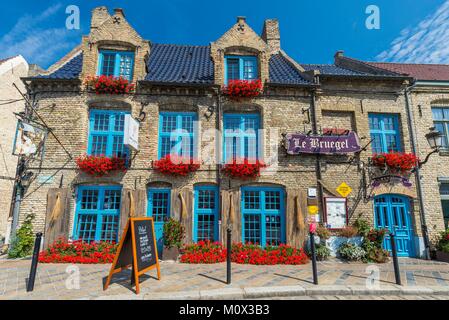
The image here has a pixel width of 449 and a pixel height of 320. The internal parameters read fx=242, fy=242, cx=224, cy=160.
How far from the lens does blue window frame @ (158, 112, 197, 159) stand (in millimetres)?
9992

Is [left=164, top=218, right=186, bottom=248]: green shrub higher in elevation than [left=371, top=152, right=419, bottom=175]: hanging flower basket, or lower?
lower

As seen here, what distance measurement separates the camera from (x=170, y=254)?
27.6ft

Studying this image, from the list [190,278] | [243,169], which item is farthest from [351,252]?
[190,278]

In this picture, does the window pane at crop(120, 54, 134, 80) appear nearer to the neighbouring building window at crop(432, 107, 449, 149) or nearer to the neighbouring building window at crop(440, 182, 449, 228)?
the neighbouring building window at crop(432, 107, 449, 149)

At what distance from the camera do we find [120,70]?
34.7ft

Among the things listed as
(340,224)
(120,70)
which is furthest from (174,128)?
(340,224)

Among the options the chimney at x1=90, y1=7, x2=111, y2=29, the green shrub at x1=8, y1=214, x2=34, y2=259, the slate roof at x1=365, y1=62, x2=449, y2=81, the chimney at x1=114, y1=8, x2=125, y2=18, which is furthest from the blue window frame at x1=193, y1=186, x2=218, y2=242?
the slate roof at x1=365, y1=62, x2=449, y2=81

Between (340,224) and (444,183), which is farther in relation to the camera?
(444,183)

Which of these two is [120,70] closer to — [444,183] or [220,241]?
[220,241]

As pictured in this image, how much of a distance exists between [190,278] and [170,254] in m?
2.53

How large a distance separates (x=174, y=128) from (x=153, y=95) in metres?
1.64

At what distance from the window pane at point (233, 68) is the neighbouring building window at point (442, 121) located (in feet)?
29.8

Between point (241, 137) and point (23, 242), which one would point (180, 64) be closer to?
point (241, 137)

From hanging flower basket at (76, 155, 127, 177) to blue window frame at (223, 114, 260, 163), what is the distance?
162 inches
